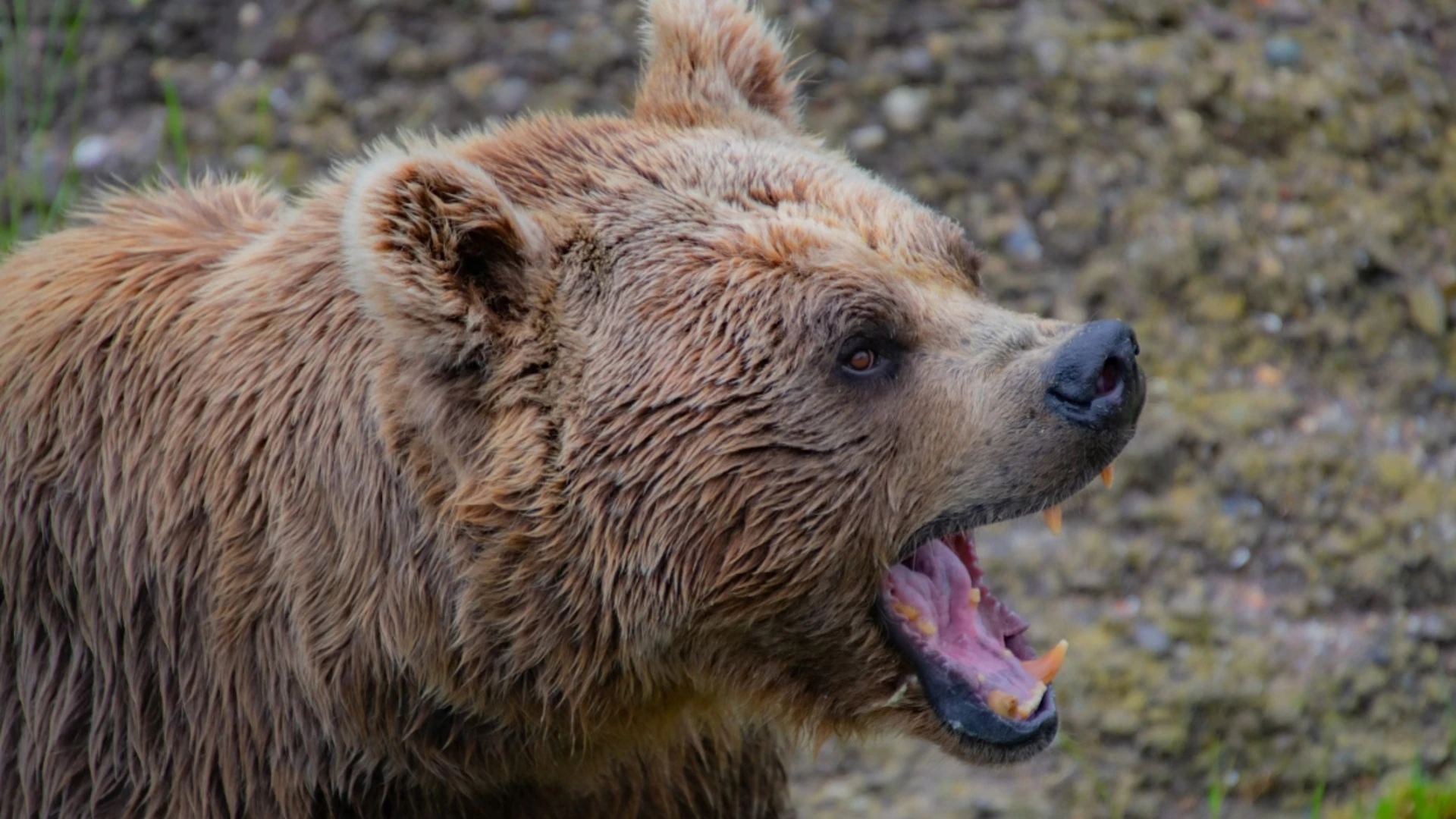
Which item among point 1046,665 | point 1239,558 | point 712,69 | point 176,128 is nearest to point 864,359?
point 1046,665

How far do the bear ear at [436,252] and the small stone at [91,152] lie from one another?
329 centimetres

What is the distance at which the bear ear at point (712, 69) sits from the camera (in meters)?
3.98

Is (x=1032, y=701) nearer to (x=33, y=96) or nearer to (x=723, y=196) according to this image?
(x=723, y=196)

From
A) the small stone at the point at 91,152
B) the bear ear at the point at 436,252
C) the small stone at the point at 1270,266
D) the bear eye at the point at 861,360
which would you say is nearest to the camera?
the bear ear at the point at 436,252

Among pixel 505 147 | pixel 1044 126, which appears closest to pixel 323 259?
pixel 505 147

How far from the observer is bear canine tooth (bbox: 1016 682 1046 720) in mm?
3443

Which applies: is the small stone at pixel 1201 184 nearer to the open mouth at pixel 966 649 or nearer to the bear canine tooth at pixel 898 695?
the open mouth at pixel 966 649

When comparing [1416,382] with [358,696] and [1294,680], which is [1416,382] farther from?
[358,696]

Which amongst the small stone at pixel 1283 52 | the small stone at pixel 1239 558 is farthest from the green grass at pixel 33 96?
the small stone at pixel 1283 52

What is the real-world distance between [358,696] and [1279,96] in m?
4.35

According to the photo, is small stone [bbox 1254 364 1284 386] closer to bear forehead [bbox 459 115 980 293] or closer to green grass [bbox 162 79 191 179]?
bear forehead [bbox 459 115 980 293]

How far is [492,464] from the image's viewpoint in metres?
3.25

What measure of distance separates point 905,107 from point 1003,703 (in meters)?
3.21

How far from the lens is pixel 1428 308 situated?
5.83 meters
